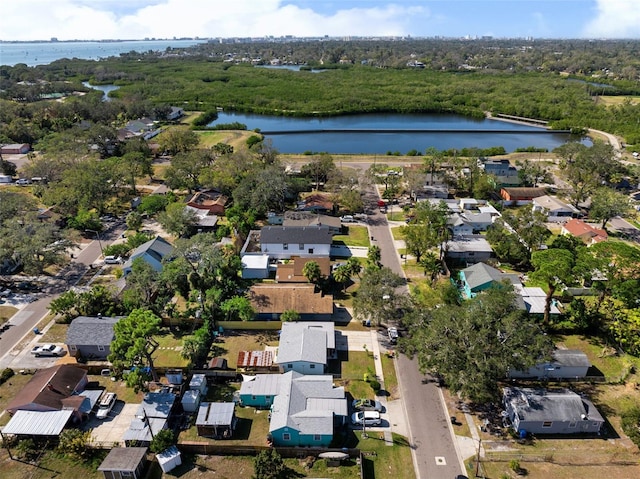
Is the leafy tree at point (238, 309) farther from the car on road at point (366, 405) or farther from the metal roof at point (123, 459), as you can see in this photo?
the metal roof at point (123, 459)

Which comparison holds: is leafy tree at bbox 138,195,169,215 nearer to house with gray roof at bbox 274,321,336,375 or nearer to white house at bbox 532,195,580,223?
house with gray roof at bbox 274,321,336,375

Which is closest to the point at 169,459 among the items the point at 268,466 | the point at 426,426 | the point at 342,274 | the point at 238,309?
the point at 268,466

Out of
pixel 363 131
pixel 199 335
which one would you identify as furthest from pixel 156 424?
pixel 363 131

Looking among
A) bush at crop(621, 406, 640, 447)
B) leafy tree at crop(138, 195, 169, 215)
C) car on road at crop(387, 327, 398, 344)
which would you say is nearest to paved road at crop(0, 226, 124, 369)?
leafy tree at crop(138, 195, 169, 215)

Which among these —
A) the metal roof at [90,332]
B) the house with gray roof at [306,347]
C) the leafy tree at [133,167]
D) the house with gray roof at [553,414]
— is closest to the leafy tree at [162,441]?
the house with gray roof at [306,347]

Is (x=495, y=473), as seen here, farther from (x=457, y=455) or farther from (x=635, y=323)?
(x=635, y=323)

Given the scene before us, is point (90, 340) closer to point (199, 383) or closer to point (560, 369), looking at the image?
point (199, 383)
